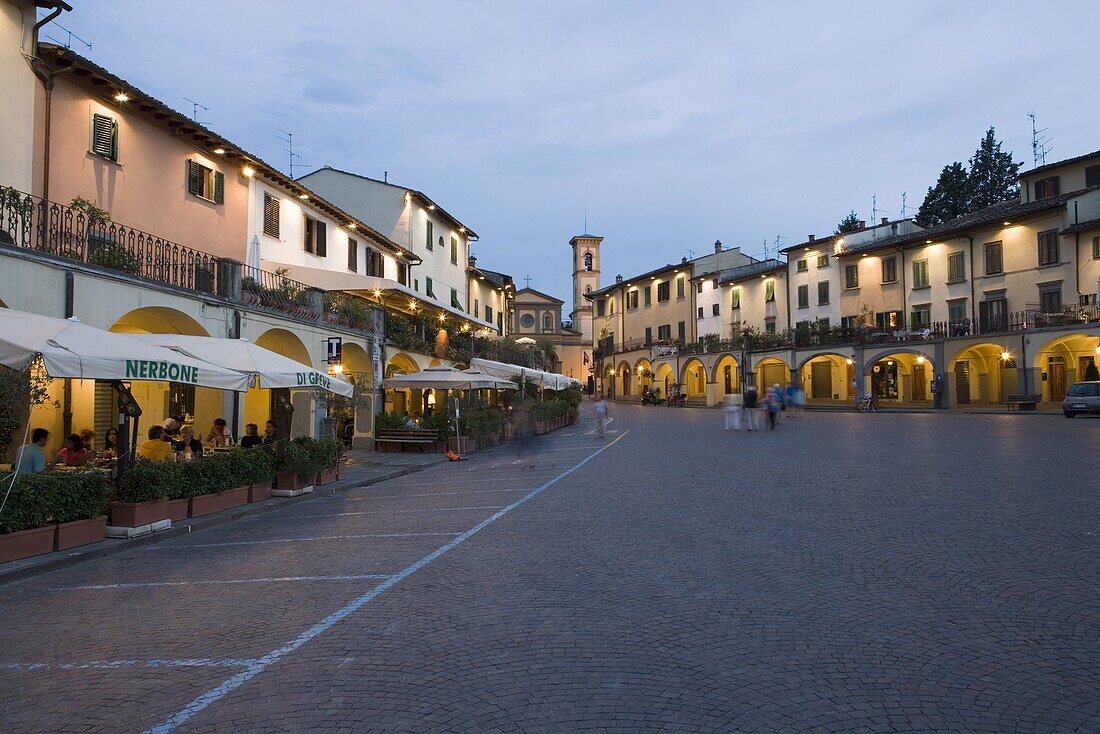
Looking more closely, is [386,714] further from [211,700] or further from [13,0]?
[13,0]

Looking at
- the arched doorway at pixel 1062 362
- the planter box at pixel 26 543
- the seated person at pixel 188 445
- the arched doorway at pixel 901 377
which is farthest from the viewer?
the arched doorway at pixel 901 377

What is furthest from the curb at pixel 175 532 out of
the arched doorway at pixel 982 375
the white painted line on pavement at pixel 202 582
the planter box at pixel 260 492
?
the arched doorway at pixel 982 375

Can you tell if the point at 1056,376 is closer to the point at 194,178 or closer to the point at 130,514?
the point at 194,178

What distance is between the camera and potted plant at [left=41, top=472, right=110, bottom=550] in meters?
8.58

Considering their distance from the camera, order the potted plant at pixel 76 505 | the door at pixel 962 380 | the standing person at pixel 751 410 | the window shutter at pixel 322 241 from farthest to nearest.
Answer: the door at pixel 962 380 < the standing person at pixel 751 410 < the window shutter at pixel 322 241 < the potted plant at pixel 76 505

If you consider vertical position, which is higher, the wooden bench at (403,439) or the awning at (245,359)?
the awning at (245,359)

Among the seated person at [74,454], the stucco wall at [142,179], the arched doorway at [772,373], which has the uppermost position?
the stucco wall at [142,179]

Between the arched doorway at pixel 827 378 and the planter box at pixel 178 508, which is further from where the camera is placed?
the arched doorway at pixel 827 378

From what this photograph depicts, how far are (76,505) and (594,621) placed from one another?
682 centimetres

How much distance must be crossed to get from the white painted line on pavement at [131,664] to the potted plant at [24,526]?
3630mm

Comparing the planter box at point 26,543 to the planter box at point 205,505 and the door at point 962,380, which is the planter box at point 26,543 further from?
the door at point 962,380

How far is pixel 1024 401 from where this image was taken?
115ft

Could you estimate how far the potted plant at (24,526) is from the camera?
7945 millimetres

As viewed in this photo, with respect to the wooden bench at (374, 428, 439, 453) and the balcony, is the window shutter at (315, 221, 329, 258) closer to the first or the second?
the balcony
